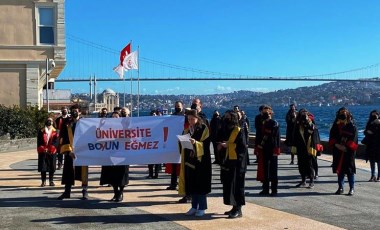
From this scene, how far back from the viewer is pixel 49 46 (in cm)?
2702

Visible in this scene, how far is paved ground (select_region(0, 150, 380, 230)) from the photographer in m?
8.49

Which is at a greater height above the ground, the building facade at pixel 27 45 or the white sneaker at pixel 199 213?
the building facade at pixel 27 45

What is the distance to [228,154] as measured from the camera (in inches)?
360

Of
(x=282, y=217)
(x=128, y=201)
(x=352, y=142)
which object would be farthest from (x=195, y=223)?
(x=352, y=142)

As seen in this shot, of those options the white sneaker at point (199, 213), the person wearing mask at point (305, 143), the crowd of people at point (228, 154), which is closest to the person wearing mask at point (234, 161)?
the crowd of people at point (228, 154)

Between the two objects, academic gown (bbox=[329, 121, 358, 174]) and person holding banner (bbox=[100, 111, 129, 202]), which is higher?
academic gown (bbox=[329, 121, 358, 174])

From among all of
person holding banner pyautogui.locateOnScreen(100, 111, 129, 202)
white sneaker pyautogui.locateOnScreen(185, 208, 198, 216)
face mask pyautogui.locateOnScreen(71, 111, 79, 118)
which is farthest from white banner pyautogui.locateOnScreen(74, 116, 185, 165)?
white sneaker pyautogui.locateOnScreen(185, 208, 198, 216)

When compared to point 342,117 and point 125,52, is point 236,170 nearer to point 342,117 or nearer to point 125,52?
point 342,117

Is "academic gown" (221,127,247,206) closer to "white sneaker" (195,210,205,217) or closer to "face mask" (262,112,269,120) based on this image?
"white sneaker" (195,210,205,217)

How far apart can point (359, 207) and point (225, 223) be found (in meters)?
2.84

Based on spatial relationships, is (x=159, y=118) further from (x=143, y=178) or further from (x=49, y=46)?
(x=49, y=46)

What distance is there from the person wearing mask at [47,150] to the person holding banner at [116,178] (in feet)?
8.18

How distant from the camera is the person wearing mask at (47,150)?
12531 mm

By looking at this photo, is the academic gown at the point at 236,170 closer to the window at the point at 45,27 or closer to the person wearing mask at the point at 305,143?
the person wearing mask at the point at 305,143
